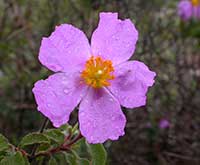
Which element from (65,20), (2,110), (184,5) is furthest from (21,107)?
(184,5)

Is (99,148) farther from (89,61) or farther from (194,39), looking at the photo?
(194,39)

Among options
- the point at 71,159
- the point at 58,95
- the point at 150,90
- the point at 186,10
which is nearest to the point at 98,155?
the point at 71,159

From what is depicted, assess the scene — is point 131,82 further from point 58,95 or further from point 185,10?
point 185,10

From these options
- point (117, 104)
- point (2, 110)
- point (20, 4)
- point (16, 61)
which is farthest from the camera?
point (20, 4)

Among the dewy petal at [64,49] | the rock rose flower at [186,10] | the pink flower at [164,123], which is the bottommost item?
the pink flower at [164,123]

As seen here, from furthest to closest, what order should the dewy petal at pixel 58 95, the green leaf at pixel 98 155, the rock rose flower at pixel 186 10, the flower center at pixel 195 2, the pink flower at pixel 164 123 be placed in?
the flower center at pixel 195 2 → the rock rose flower at pixel 186 10 → the pink flower at pixel 164 123 → the green leaf at pixel 98 155 → the dewy petal at pixel 58 95

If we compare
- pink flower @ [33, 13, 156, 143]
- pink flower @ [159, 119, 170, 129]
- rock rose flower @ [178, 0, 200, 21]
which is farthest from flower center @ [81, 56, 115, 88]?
rock rose flower @ [178, 0, 200, 21]

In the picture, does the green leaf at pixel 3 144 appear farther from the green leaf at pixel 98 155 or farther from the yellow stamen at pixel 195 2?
the yellow stamen at pixel 195 2

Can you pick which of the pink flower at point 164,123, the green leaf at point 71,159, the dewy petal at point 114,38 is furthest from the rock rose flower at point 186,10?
the green leaf at point 71,159
